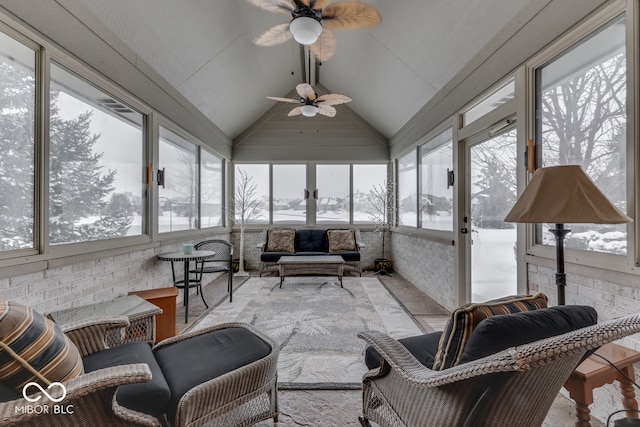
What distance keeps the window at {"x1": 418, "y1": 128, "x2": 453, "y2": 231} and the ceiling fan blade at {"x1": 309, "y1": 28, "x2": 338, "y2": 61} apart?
5.77 feet

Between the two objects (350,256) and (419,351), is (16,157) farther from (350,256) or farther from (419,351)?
(350,256)

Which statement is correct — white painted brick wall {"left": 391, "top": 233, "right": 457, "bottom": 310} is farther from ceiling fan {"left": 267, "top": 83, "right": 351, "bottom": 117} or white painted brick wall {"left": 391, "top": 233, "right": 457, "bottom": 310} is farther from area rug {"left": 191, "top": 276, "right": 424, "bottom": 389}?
ceiling fan {"left": 267, "top": 83, "right": 351, "bottom": 117}

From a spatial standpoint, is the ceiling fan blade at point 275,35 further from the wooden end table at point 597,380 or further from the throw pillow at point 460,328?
the wooden end table at point 597,380

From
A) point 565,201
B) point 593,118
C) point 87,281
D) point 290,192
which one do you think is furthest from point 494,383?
point 290,192

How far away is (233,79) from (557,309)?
4824 millimetres

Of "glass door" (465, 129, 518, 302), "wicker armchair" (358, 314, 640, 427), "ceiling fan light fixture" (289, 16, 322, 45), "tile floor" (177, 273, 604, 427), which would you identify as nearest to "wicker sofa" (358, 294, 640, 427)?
"wicker armchair" (358, 314, 640, 427)

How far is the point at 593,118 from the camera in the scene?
1848 mm

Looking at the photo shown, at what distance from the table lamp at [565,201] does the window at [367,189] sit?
506 centimetres

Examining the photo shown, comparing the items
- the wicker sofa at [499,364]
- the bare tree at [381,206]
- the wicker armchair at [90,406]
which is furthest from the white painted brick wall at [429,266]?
the wicker armchair at [90,406]

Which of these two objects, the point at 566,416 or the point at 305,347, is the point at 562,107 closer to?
the point at 566,416

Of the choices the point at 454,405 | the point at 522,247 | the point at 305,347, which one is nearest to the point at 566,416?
the point at 522,247

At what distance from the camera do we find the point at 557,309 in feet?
3.64

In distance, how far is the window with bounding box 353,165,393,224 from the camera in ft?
22.0

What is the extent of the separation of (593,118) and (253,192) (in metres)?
5.80
